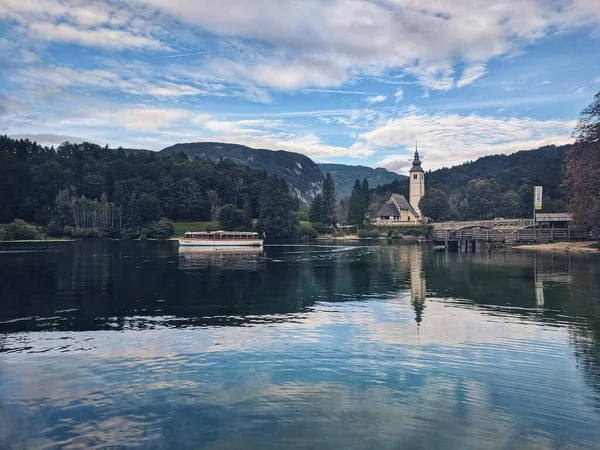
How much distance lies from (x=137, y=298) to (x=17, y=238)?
417 ft

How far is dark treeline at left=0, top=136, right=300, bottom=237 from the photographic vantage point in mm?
160250

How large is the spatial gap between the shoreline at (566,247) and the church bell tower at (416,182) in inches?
3975

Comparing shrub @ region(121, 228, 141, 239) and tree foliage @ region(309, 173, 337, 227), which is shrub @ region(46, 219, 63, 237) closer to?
shrub @ region(121, 228, 141, 239)

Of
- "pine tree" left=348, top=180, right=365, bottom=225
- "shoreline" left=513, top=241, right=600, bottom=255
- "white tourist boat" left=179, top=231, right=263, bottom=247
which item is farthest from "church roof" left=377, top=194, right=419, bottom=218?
"shoreline" left=513, top=241, right=600, bottom=255

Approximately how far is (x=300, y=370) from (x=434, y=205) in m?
171

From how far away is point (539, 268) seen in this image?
175 ft

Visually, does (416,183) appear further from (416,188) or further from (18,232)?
(18,232)

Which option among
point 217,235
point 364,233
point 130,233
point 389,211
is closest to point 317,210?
point 364,233

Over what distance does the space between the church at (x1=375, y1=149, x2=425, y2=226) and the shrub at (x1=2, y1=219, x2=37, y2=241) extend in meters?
121

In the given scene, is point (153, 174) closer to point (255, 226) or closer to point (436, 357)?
point (255, 226)

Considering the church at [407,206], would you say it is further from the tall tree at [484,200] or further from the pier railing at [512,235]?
the pier railing at [512,235]

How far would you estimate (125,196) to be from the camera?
173250 millimetres

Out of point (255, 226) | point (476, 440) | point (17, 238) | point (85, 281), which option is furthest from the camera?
point (255, 226)

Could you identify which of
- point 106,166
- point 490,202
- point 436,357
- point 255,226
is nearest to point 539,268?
point 436,357
